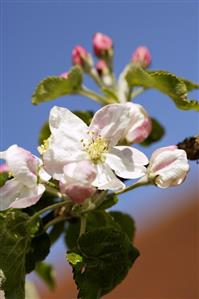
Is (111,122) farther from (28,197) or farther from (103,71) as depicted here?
(103,71)

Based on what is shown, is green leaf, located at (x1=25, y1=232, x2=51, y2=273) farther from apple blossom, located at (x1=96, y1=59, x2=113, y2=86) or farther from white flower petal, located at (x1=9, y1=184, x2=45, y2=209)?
apple blossom, located at (x1=96, y1=59, x2=113, y2=86)

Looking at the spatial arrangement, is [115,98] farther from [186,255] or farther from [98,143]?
[186,255]

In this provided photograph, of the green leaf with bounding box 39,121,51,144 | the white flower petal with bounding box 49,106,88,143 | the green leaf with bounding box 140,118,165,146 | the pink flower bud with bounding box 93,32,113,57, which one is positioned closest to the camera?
the white flower petal with bounding box 49,106,88,143

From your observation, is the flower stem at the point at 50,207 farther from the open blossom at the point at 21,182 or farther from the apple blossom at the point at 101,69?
the apple blossom at the point at 101,69

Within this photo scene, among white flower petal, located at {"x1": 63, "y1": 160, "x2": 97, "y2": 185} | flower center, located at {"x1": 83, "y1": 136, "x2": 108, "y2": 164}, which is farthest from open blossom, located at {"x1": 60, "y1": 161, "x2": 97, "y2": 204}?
flower center, located at {"x1": 83, "y1": 136, "x2": 108, "y2": 164}

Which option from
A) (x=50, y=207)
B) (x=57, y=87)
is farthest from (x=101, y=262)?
(x=57, y=87)

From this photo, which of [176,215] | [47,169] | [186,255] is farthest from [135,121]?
[176,215]
